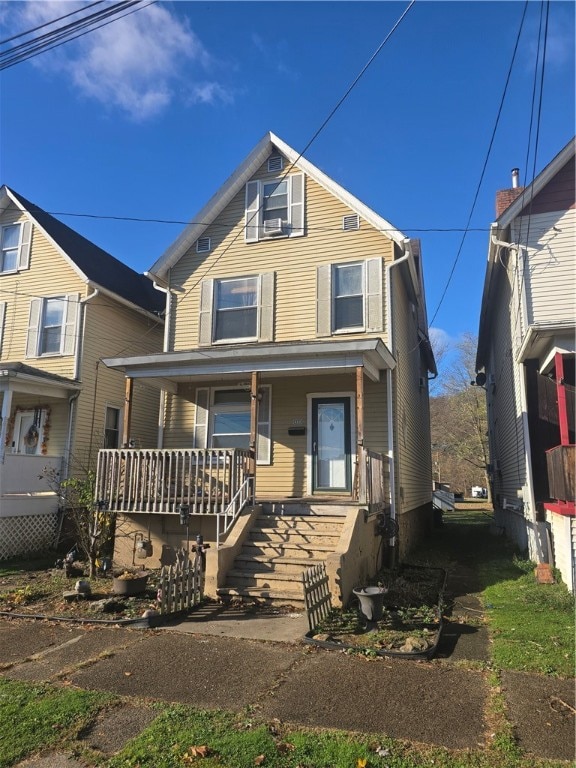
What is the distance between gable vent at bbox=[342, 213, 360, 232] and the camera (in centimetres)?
1238

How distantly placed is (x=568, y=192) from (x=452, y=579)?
8503mm

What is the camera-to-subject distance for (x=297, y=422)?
39.0 ft

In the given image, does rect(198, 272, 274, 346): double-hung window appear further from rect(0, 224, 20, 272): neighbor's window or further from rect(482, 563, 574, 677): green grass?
rect(482, 563, 574, 677): green grass

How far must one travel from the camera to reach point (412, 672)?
5074 mm

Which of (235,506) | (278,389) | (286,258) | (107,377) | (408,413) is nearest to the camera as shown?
(235,506)

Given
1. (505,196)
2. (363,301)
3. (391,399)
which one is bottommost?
(391,399)

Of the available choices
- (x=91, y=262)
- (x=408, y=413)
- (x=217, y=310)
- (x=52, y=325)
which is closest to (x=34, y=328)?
(x=52, y=325)

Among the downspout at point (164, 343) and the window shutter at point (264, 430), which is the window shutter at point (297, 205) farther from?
the window shutter at point (264, 430)

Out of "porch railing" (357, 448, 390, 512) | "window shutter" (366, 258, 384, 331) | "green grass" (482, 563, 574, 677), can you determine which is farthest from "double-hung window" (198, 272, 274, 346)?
Answer: "green grass" (482, 563, 574, 677)

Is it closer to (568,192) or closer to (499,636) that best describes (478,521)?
(568,192)

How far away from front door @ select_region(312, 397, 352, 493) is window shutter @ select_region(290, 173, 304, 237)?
4.32 meters

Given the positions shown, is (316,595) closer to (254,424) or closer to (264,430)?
(254,424)

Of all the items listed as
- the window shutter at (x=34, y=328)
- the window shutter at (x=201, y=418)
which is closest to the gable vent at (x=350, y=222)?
the window shutter at (x=201, y=418)

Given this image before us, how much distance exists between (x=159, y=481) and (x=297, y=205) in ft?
24.5
